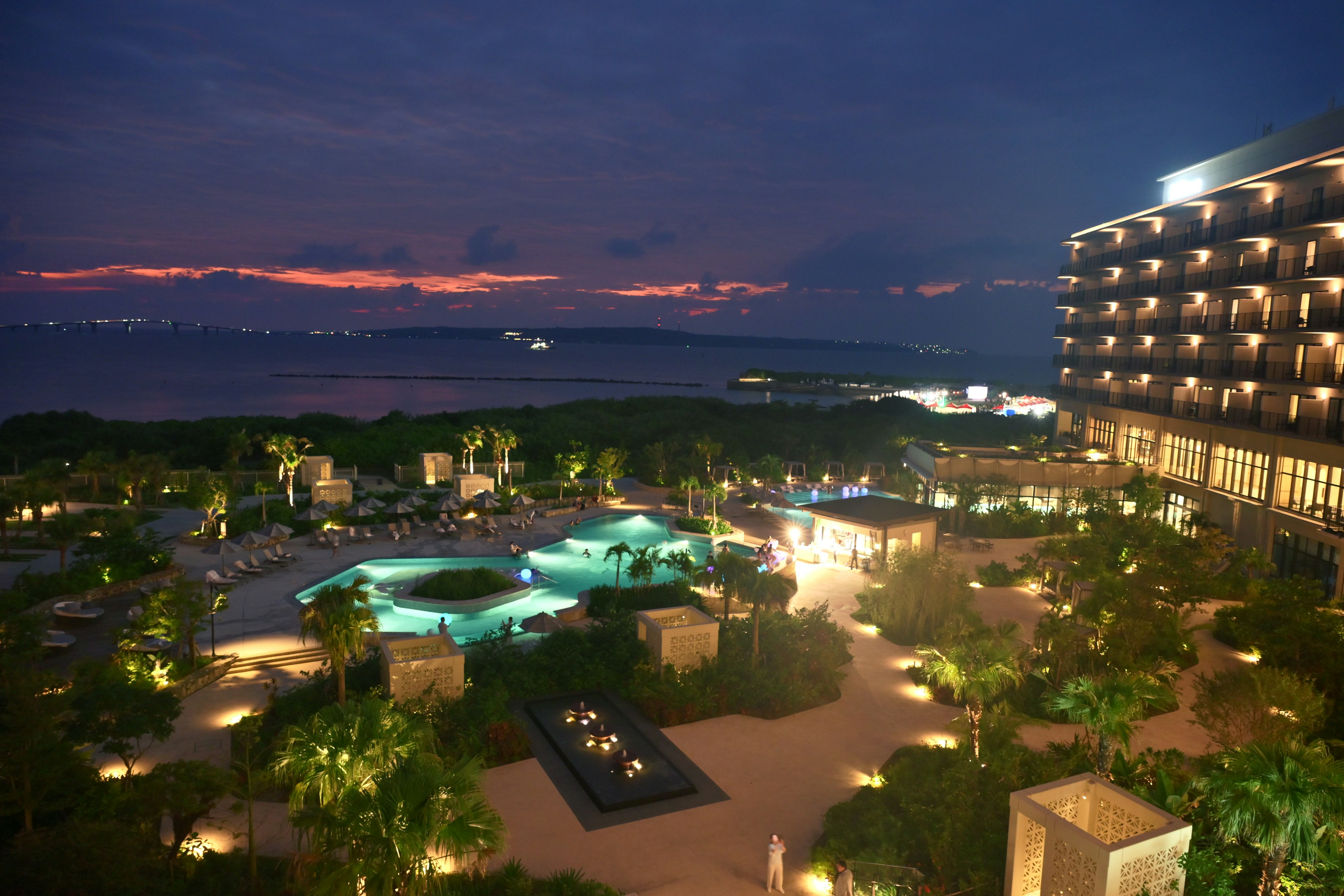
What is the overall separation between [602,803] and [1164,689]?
36.4 feet

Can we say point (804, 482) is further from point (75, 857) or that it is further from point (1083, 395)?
point (75, 857)

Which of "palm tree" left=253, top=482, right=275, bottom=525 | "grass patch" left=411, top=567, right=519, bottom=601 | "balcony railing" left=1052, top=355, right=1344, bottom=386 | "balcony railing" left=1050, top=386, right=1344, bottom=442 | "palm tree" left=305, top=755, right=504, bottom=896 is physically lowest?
"grass patch" left=411, top=567, right=519, bottom=601

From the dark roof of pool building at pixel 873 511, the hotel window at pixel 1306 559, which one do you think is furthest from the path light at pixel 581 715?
the hotel window at pixel 1306 559

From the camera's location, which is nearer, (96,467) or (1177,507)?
(96,467)

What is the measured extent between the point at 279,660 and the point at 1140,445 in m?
42.6

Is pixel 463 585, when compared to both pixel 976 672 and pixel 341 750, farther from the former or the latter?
pixel 976 672

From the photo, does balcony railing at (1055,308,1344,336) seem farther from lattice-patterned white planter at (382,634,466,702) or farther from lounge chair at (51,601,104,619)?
lounge chair at (51,601,104,619)

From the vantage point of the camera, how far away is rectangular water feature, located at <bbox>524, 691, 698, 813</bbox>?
12.9 metres

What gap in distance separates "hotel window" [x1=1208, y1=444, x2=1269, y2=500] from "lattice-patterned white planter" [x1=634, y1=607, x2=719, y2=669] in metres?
25.9

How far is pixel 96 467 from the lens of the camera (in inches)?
1331

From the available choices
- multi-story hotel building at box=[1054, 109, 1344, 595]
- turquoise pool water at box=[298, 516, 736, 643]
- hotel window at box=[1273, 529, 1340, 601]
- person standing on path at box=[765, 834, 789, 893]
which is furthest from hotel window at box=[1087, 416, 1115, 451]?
person standing on path at box=[765, 834, 789, 893]

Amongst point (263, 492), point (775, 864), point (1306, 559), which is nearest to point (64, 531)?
point (263, 492)

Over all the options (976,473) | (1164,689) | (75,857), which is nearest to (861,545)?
(976,473)

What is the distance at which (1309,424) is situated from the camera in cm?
2794
